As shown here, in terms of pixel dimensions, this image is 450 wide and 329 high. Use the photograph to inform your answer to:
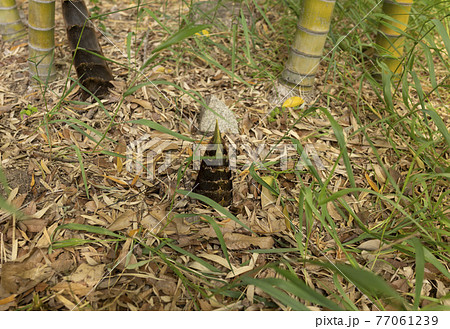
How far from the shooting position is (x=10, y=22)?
77.3 inches

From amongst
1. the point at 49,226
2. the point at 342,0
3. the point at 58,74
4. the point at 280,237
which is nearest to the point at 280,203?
the point at 280,237

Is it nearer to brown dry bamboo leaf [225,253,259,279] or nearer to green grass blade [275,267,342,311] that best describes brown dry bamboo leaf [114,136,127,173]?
brown dry bamboo leaf [225,253,259,279]

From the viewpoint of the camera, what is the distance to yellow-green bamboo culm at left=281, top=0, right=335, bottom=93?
156 centimetres

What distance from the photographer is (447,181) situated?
1.46 m

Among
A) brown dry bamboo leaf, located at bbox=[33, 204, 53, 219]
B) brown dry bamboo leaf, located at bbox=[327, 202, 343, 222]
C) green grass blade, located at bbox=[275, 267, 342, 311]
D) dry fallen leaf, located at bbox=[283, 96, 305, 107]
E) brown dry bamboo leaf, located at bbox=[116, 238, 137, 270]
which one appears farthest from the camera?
dry fallen leaf, located at bbox=[283, 96, 305, 107]

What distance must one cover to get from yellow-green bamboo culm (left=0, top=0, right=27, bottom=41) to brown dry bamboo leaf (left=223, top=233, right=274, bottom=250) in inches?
64.7

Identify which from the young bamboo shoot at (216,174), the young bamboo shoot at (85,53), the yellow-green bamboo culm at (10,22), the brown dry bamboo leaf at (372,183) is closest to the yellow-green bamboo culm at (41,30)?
the young bamboo shoot at (85,53)

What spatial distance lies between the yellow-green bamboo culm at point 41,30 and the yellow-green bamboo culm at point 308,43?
41.9 inches

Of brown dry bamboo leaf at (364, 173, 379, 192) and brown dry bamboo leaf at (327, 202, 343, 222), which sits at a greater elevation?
brown dry bamboo leaf at (364, 173, 379, 192)

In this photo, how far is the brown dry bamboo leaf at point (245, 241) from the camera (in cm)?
122

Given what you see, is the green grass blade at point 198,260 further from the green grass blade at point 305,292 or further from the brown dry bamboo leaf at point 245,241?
the green grass blade at point 305,292

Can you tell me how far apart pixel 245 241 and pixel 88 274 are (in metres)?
0.49

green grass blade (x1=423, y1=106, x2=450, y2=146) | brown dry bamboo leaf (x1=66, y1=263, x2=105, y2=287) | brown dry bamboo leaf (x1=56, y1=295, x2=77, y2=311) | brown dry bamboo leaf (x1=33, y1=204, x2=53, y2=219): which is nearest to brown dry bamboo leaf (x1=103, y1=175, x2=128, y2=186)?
brown dry bamboo leaf (x1=33, y1=204, x2=53, y2=219)

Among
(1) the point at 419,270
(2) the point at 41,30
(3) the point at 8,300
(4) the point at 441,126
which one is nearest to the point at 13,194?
(3) the point at 8,300
